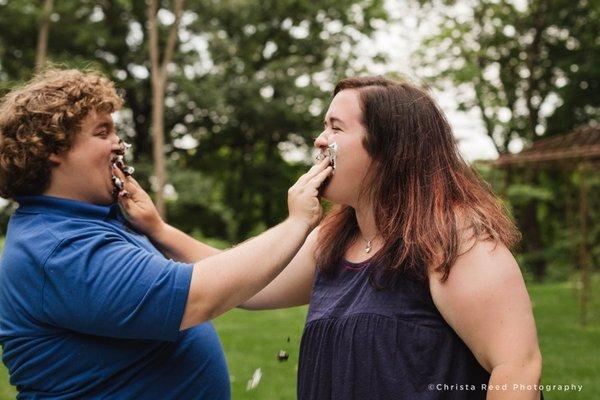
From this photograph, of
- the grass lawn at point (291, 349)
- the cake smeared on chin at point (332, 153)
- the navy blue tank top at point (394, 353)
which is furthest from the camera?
the grass lawn at point (291, 349)

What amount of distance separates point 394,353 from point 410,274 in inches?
9.1

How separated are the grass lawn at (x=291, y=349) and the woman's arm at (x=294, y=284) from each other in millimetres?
1735

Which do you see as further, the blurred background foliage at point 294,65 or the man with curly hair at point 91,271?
the blurred background foliage at point 294,65

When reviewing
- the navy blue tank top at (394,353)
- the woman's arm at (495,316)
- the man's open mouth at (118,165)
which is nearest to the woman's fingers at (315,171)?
the navy blue tank top at (394,353)

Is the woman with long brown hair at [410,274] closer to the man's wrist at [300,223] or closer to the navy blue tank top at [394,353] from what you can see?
the navy blue tank top at [394,353]

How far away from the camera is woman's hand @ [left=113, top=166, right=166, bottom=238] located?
264 centimetres

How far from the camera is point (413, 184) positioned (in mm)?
2178

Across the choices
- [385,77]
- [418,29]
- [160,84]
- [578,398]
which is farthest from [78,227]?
[418,29]

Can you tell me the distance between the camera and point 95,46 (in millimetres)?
22109

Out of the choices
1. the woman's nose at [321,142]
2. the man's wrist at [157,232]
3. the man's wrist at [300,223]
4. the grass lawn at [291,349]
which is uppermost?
the woman's nose at [321,142]

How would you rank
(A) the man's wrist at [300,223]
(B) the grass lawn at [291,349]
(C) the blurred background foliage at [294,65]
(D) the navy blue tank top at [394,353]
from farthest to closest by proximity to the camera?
1. (C) the blurred background foliage at [294,65]
2. (B) the grass lawn at [291,349]
3. (A) the man's wrist at [300,223]
4. (D) the navy blue tank top at [394,353]

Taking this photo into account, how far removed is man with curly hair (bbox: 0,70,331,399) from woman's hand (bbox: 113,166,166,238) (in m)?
0.07

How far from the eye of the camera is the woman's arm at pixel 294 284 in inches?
103

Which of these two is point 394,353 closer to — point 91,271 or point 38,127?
point 91,271
